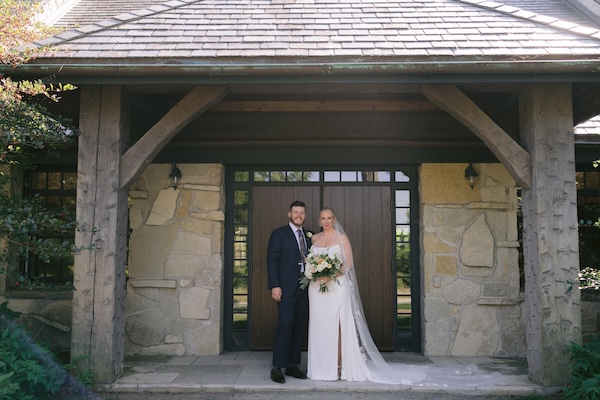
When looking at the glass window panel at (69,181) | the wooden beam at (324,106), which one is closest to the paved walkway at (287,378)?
the glass window panel at (69,181)

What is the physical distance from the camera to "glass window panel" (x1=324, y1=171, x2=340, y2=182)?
647 centimetres

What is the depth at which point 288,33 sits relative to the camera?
15.8ft

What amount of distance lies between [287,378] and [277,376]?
21 cm

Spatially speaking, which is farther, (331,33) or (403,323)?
(403,323)

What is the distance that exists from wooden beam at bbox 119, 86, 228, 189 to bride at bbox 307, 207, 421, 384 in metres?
1.68

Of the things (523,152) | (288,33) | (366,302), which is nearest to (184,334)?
(366,302)

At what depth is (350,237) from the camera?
6.39m

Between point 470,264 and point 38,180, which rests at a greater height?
point 38,180

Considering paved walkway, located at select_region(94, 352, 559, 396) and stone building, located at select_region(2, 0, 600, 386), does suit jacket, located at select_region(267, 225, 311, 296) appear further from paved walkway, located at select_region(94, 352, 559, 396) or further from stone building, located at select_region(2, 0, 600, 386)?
stone building, located at select_region(2, 0, 600, 386)

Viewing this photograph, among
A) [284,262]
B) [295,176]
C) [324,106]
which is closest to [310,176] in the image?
[295,176]

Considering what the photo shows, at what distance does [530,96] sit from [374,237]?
100 inches

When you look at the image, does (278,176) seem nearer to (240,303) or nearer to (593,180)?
(240,303)

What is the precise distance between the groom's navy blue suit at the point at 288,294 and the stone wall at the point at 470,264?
5.67ft

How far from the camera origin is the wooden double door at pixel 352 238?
6336 mm
